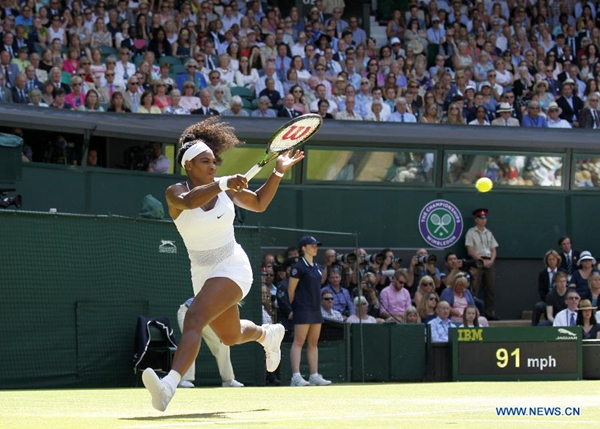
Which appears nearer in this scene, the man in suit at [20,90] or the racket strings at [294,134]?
the racket strings at [294,134]

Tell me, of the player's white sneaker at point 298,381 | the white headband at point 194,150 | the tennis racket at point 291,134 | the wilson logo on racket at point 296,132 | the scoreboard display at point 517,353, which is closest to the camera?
the white headband at point 194,150

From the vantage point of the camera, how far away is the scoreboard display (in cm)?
1560

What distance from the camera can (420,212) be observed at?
21.5 m

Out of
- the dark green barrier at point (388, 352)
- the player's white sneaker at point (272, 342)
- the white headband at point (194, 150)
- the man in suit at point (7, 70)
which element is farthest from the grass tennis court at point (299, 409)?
the man in suit at point (7, 70)

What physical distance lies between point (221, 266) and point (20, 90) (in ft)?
34.9

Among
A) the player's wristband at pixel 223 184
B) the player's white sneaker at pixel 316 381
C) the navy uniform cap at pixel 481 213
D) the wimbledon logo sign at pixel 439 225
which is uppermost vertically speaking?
the player's wristband at pixel 223 184

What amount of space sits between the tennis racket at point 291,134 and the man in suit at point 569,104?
1472 centimetres

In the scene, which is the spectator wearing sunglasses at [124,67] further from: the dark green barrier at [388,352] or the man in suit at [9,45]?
the dark green barrier at [388,352]

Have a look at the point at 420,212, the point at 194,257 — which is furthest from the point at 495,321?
the point at 194,257

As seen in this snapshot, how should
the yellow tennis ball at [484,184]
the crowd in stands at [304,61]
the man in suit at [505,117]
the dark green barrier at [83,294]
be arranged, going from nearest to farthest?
the dark green barrier at [83,294], the crowd in stands at [304,61], the yellow tennis ball at [484,184], the man in suit at [505,117]

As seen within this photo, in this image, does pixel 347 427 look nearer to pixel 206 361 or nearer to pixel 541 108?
pixel 206 361

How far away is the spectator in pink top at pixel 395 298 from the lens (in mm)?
17266

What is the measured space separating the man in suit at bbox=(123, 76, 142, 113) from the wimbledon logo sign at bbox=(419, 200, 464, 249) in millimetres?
6126

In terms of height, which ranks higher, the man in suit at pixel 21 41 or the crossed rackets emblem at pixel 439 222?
the man in suit at pixel 21 41
